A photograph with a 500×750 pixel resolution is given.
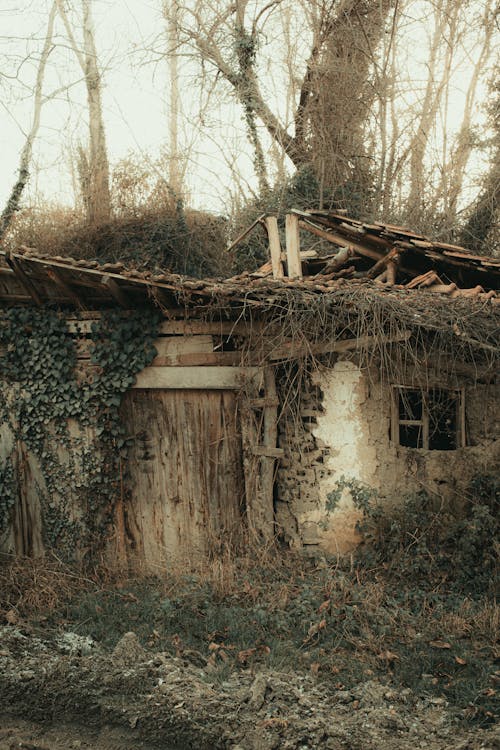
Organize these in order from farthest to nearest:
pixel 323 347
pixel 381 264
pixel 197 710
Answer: pixel 381 264 → pixel 323 347 → pixel 197 710

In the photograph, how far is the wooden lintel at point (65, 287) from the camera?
283 inches

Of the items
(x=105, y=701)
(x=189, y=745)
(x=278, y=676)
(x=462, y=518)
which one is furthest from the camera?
(x=462, y=518)

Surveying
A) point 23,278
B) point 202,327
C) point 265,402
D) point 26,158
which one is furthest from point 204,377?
point 26,158

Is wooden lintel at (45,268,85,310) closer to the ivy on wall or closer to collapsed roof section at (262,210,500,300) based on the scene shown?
the ivy on wall

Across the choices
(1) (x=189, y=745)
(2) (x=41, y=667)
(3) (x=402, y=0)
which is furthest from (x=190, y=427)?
(3) (x=402, y=0)

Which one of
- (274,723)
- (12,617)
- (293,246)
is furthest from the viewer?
(293,246)

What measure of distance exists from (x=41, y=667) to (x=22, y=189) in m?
13.7

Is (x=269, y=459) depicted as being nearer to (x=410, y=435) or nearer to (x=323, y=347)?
(x=323, y=347)

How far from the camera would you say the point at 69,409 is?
7.54 m

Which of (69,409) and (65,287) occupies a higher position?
(65,287)

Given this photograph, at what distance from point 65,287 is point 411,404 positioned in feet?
14.1

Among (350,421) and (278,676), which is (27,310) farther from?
(278,676)

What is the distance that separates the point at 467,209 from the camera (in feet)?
47.5

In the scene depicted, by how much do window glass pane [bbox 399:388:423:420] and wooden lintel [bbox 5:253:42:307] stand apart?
4402 mm
